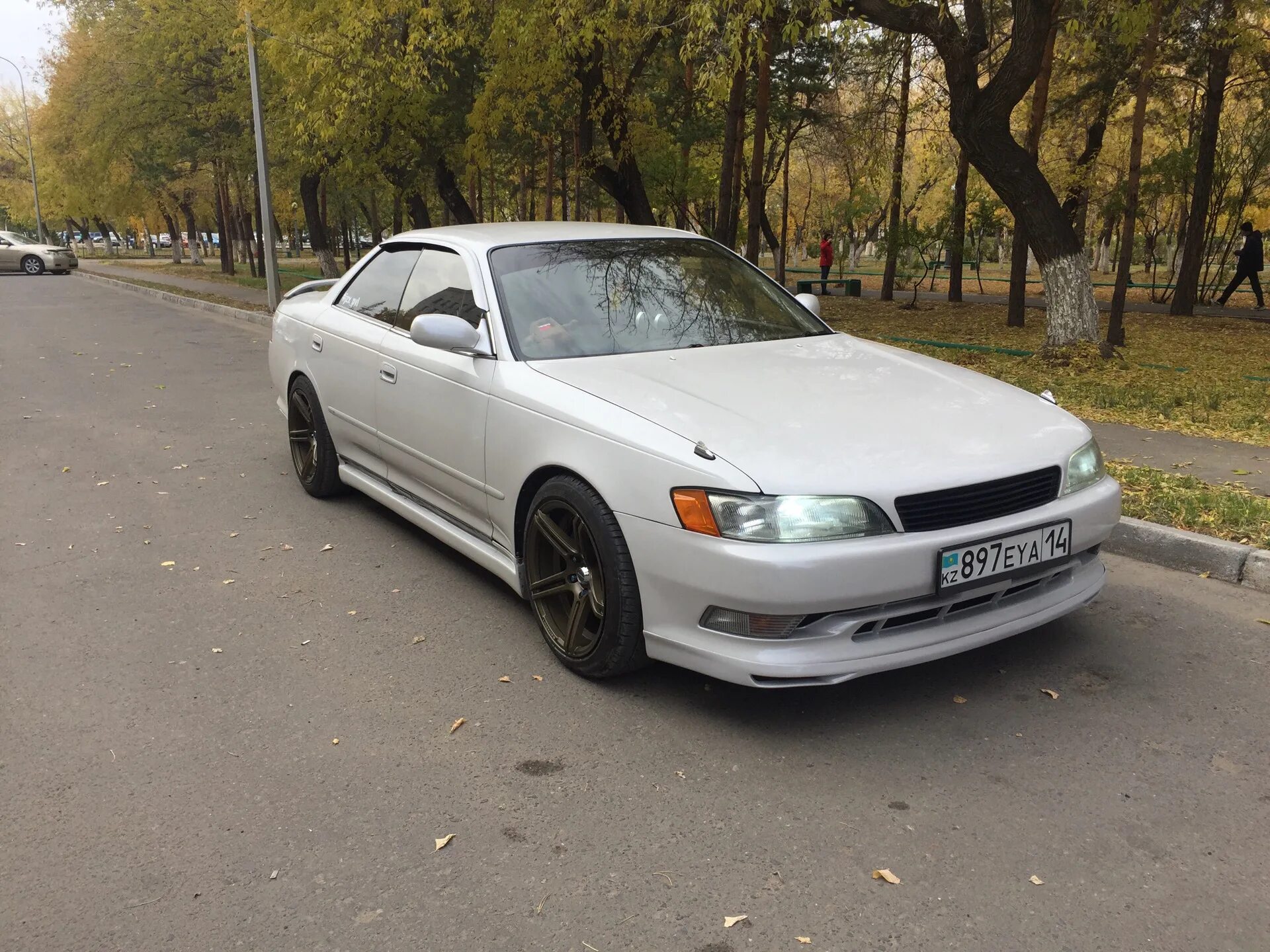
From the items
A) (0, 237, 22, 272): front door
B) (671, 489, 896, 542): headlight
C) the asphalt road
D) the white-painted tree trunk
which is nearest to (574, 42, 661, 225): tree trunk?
the white-painted tree trunk

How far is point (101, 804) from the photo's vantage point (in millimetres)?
2934

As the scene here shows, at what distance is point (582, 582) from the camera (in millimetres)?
3660

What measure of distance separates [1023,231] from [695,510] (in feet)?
44.1

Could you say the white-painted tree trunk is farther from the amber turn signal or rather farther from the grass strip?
the amber turn signal

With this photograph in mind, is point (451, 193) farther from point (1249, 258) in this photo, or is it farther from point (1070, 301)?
point (1249, 258)

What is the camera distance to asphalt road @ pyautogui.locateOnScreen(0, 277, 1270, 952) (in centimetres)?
245

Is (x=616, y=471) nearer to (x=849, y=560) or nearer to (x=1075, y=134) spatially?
(x=849, y=560)

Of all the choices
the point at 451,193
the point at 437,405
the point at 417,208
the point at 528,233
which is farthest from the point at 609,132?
the point at 437,405

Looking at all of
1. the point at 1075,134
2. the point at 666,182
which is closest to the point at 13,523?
the point at 666,182

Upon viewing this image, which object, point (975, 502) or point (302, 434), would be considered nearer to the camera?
point (975, 502)

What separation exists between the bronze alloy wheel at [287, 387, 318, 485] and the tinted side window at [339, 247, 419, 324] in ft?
2.26

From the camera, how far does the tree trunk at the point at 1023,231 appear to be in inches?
594

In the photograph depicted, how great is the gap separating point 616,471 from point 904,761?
127 cm

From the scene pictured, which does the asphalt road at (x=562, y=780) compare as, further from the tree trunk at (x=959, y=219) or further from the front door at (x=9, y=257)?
the front door at (x=9, y=257)
